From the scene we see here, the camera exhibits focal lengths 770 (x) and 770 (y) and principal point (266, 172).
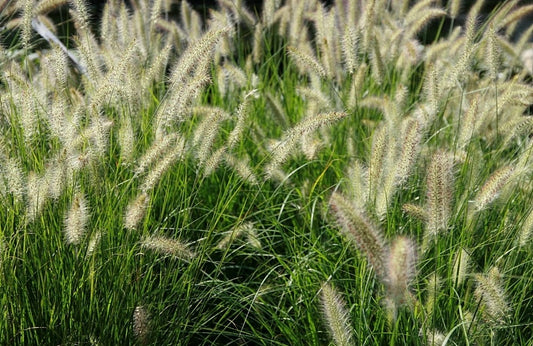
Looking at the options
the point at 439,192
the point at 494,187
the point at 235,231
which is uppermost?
the point at 439,192

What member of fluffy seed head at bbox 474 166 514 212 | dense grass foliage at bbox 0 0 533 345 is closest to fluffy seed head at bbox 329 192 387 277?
dense grass foliage at bbox 0 0 533 345

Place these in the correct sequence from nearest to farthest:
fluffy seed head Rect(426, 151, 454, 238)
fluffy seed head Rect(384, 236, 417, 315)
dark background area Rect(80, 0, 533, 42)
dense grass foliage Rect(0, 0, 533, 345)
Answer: fluffy seed head Rect(384, 236, 417, 315), fluffy seed head Rect(426, 151, 454, 238), dense grass foliage Rect(0, 0, 533, 345), dark background area Rect(80, 0, 533, 42)

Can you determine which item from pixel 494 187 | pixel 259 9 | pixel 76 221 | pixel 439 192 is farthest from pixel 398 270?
pixel 259 9

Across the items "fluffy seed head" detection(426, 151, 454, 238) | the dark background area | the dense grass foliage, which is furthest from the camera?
the dark background area

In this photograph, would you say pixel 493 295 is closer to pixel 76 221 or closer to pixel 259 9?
pixel 76 221

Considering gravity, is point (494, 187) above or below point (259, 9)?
above

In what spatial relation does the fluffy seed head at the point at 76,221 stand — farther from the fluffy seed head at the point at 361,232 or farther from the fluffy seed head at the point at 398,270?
the fluffy seed head at the point at 398,270

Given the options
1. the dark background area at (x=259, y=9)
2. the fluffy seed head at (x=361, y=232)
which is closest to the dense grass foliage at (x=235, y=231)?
the fluffy seed head at (x=361, y=232)

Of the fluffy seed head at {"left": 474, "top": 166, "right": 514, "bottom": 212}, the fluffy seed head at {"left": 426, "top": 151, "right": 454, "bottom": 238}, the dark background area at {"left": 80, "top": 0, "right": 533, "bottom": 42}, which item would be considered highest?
the fluffy seed head at {"left": 426, "top": 151, "right": 454, "bottom": 238}

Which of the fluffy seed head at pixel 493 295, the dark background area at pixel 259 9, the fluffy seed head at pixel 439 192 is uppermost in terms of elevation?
the fluffy seed head at pixel 439 192

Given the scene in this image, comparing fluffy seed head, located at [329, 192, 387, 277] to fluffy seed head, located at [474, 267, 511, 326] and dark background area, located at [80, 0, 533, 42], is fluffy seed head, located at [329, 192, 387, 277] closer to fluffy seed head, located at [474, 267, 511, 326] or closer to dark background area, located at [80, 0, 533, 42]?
fluffy seed head, located at [474, 267, 511, 326]

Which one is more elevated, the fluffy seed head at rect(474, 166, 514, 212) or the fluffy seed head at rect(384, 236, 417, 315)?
the fluffy seed head at rect(384, 236, 417, 315)

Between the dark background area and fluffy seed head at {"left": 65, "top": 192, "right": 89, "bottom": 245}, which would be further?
the dark background area

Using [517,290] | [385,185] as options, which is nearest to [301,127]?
[385,185]
